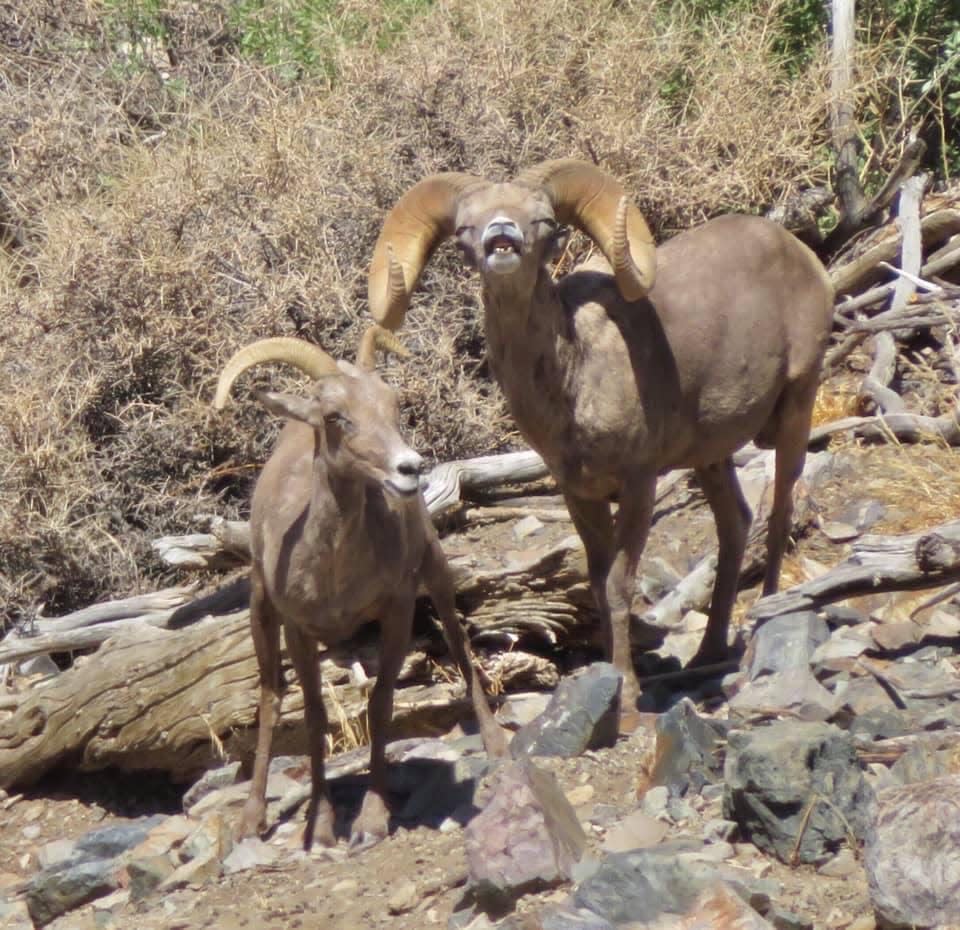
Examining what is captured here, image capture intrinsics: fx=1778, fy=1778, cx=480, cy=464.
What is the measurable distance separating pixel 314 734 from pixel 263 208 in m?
6.26

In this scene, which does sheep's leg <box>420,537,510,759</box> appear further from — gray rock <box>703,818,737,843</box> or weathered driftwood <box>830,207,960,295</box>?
weathered driftwood <box>830,207,960,295</box>

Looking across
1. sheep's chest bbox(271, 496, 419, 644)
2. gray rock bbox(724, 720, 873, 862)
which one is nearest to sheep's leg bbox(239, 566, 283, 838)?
sheep's chest bbox(271, 496, 419, 644)

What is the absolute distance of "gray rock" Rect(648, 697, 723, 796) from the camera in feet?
24.4

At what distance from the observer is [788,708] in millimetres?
8039

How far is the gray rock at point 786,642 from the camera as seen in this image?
8820 mm

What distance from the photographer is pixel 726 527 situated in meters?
10.1

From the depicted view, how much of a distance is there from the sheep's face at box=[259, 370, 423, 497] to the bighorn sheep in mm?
1125

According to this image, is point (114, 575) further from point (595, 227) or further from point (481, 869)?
point (481, 869)

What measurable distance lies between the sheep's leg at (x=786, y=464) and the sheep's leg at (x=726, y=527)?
0.16 meters

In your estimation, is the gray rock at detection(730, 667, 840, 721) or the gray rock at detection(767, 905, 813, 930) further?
the gray rock at detection(730, 667, 840, 721)

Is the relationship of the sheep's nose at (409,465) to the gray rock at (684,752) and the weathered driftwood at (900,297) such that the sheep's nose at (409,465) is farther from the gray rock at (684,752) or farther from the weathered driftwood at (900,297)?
the weathered driftwood at (900,297)

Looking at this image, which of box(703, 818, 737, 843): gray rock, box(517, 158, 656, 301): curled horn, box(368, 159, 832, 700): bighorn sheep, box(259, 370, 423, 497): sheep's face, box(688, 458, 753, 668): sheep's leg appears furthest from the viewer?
box(688, 458, 753, 668): sheep's leg

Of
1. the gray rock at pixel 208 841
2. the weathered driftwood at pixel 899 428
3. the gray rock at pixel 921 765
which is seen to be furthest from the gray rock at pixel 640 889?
the weathered driftwood at pixel 899 428

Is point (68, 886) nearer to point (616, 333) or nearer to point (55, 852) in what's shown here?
point (55, 852)
